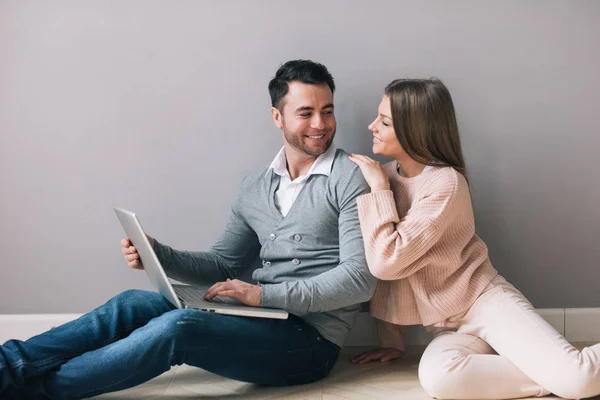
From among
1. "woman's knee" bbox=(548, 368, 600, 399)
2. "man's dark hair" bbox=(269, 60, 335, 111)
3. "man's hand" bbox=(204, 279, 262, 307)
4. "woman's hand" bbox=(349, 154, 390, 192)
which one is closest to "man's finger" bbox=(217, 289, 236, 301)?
"man's hand" bbox=(204, 279, 262, 307)

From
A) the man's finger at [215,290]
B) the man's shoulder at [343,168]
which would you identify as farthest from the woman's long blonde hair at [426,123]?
the man's finger at [215,290]

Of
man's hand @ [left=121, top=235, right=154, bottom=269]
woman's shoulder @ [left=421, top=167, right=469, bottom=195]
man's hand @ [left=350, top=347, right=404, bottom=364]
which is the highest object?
woman's shoulder @ [left=421, top=167, right=469, bottom=195]

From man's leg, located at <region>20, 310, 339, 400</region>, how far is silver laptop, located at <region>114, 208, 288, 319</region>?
0.03 metres

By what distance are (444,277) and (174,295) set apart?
80 centimetres

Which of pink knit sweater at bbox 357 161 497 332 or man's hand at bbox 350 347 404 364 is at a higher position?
pink knit sweater at bbox 357 161 497 332

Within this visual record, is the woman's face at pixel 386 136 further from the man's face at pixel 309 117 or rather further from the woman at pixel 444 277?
the man's face at pixel 309 117

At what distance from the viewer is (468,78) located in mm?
2512

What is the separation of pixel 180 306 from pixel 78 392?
0.35 meters

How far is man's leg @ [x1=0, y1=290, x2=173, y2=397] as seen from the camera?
1.93 metres

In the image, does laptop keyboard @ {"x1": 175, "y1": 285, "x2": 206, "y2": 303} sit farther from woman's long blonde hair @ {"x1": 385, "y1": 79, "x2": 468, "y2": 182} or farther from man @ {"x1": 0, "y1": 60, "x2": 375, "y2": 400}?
woman's long blonde hair @ {"x1": 385, "y1": 79, "x2": 468, "y2": 182}

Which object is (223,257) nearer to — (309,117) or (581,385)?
(309,117)

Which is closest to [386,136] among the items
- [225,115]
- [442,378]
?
[225,115]

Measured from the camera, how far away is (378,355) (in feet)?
8.01

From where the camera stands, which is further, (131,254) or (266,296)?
(131,254)
